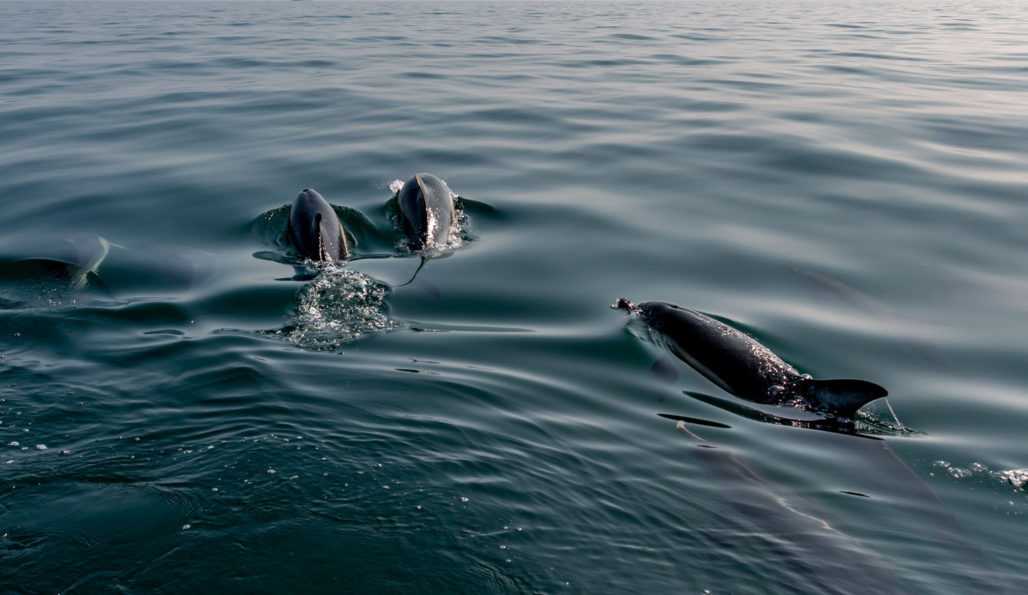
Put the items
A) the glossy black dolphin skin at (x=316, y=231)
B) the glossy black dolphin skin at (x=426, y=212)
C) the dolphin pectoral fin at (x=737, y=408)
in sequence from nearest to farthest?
the dolphin pectoral fin at (x=737, y=408) < the glossy black dolphin skin at (x=316, y=231) < the glossy black dolphin skin at (x=426, y=212)

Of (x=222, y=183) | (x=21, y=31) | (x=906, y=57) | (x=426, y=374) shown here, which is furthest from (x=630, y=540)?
(x=21, y=31)

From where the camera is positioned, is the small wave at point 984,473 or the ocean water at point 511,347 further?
the small wave at point 984,473

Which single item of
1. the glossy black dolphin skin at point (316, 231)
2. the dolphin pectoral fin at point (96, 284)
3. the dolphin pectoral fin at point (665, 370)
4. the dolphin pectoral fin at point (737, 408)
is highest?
the glossy black dolphin skin at point (316, 231)

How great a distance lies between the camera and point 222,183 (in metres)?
14.9

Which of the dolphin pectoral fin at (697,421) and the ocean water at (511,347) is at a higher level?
the ocean water at (511,347)

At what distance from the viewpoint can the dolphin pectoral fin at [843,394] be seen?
280 inches

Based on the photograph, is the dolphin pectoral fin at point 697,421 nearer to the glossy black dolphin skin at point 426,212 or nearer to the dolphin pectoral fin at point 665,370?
the dolphin pectoral fin at point 665,370

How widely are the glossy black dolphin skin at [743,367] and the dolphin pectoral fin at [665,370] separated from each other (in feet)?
0.61

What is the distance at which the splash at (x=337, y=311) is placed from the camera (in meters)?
8.64

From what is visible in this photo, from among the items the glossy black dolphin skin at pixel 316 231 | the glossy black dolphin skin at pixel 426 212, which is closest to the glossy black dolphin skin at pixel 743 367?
the glossy black dolphin skin at pixel 426 212

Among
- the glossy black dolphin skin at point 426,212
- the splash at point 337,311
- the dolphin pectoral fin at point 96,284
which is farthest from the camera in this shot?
the glossy black dolphin skin at point 426,212

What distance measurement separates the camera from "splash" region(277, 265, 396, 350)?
864 centimetres

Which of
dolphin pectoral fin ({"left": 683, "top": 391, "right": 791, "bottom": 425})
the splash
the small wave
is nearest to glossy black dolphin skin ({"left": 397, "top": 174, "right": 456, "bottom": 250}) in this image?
the splash

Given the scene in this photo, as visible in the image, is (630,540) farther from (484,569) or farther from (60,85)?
(60,85)
